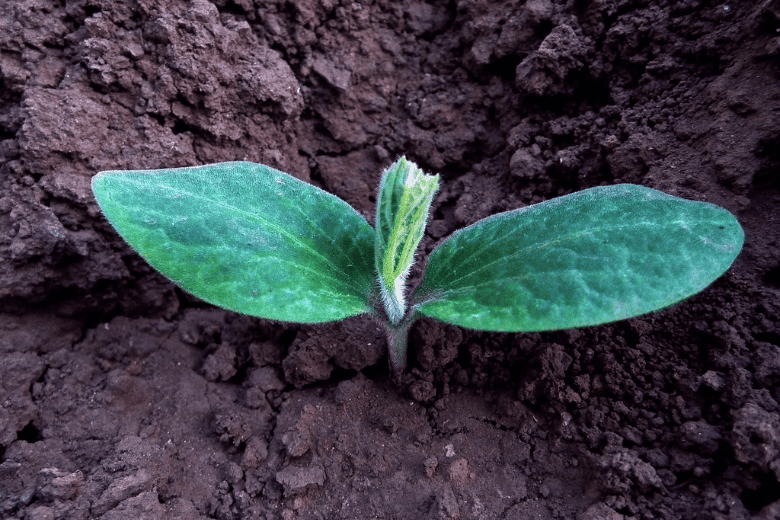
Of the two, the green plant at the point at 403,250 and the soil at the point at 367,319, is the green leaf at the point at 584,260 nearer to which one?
the green plant at the point at 403,250

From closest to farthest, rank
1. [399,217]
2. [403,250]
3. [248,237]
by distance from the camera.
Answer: [399,217]
[403,250]
[248,237]

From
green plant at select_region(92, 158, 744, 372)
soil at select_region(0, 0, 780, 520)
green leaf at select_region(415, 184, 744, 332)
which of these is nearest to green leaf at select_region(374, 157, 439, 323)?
green plant at select_region(92, 158, 744, 372)

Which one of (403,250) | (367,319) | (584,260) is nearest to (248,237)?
(403,250)

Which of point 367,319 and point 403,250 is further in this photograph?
point 367,319

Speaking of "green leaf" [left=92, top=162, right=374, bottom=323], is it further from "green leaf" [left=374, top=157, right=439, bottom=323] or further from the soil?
the soil

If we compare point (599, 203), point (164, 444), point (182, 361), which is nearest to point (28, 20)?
point (182, 361)

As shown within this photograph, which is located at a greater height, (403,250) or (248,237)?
(403,250)

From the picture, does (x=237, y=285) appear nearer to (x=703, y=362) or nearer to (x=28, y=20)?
(x=703, y=362)

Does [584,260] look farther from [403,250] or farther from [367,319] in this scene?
[367,319]
